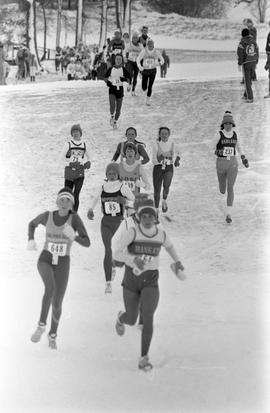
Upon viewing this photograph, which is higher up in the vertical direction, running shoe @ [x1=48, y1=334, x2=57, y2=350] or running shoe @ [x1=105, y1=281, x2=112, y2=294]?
running shoe @ [x1=105, y1=281, x2=112, y2=294]

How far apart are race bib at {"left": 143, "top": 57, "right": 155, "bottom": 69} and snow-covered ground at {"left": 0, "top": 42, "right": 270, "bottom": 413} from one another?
298 millimetres

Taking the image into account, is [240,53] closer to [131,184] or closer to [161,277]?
[131,184]

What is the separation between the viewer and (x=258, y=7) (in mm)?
8172

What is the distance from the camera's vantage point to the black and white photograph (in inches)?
208

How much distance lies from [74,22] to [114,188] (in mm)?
3262

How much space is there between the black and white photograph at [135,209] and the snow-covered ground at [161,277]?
0.02 meters

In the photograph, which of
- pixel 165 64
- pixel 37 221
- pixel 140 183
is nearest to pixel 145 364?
pixel 37 221

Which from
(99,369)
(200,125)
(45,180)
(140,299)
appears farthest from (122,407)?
(200,125)

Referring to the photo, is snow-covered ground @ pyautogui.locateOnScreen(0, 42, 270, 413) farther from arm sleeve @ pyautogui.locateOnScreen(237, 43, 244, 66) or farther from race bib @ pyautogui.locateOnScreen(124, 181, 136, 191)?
race bib @ pyautogui.locateOnScreen(124, 181, 136, 191)

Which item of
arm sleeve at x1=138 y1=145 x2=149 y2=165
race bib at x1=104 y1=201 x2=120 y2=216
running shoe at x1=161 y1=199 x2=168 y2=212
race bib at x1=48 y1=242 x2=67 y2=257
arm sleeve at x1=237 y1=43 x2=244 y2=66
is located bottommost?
running shoe at x1=161 y1=199 x2=168 y2=212

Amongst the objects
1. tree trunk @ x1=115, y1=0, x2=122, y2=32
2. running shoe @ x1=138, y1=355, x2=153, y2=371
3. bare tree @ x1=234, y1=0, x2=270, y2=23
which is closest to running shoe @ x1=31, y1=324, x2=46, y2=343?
running shoe @ x1=138, y1=355, x2=153, y2=371

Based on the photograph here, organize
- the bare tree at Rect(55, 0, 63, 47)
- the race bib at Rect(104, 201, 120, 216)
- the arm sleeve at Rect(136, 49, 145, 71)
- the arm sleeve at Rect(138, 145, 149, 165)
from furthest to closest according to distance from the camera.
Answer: the arm sleeve at Rect(136, 49, 145, 71)
the bare tree at Rect(55, 0, 63, 47)
the arm sleeve at Rect(138, 145, 149, 165)
the race bib at Rect(104, 201, 120, 216)

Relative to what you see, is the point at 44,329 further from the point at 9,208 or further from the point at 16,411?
the point at 9,208

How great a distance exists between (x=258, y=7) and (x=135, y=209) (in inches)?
150
